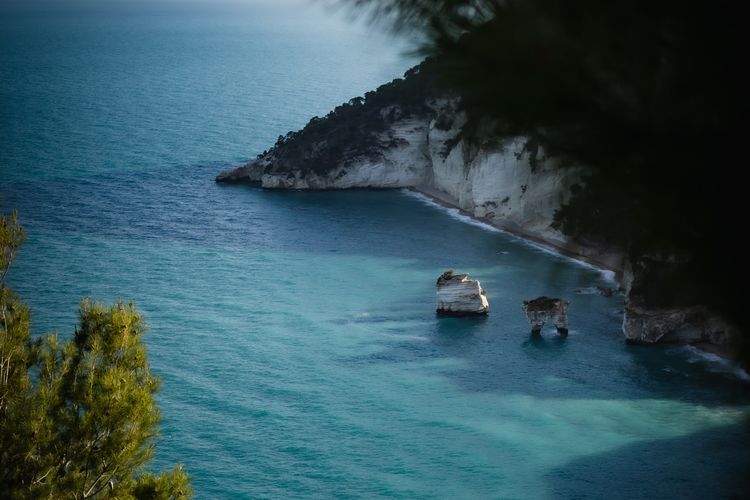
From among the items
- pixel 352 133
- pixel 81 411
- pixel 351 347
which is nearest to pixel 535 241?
pixel 351 347

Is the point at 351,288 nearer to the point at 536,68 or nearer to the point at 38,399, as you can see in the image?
the point at 38,399

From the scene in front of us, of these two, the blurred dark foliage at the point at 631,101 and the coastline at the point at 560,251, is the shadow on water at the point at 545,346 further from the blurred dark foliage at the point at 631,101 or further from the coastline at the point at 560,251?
the blurred dark foliage at the point at 631,101

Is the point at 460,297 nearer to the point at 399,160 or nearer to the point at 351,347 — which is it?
the point at 351,347

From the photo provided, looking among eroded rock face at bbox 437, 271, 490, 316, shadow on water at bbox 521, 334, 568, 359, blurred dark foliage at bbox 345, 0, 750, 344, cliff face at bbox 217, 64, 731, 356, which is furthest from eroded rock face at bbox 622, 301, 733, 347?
blurred dark foliage at bbox 345, 0, 750, 344

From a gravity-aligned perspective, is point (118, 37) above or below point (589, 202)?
above

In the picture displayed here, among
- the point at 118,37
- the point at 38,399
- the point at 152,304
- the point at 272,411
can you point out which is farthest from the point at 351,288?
the point at 118,37

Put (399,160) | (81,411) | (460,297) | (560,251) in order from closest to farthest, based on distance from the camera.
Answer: (81,411) → (460,297) → (560,251) → (399,160)

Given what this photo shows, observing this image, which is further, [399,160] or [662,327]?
[399,160]
